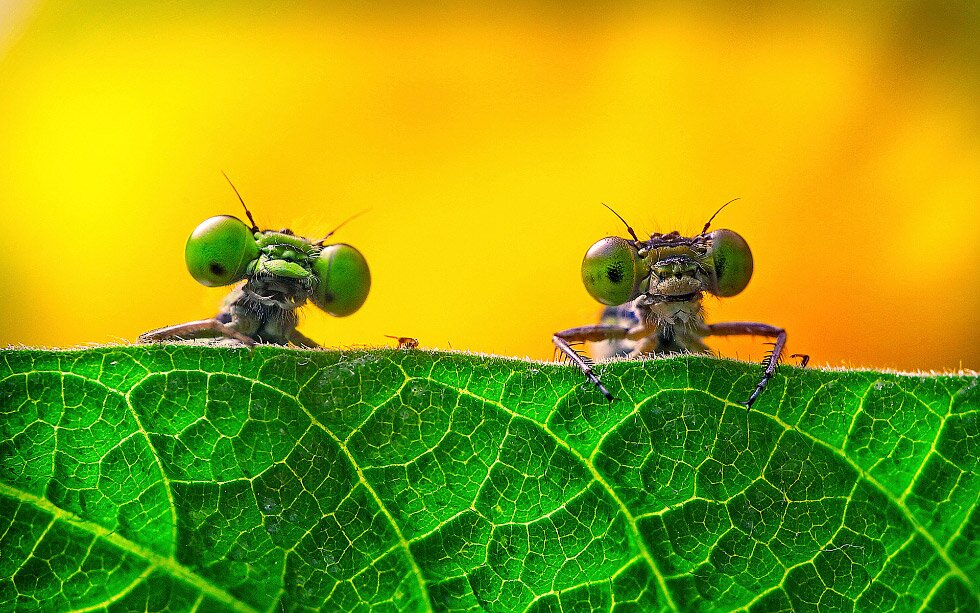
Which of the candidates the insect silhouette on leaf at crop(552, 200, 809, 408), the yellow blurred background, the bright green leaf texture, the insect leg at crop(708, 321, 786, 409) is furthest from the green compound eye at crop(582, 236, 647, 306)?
the yellow blurred background

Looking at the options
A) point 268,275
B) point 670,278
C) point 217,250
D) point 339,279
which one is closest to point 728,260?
point 670,278

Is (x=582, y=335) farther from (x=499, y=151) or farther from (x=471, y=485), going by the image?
(x=499, y=151)

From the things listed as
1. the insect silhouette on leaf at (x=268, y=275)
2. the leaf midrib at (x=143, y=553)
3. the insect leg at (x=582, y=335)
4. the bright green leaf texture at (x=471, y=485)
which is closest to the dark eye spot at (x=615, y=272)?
the insect leg at (x=582, y=335)

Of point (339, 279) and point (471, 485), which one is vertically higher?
point (339, 279)

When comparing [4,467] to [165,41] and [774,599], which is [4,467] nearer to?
[774,599]

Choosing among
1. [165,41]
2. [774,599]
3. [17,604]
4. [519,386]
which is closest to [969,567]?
[774,599]

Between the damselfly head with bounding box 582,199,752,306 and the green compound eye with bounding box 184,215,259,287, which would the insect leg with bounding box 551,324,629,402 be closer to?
the damselfly head with bounding box 582,199,752,306

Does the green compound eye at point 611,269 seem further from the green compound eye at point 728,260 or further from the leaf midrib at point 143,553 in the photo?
the leaf midrib at point 143,553
